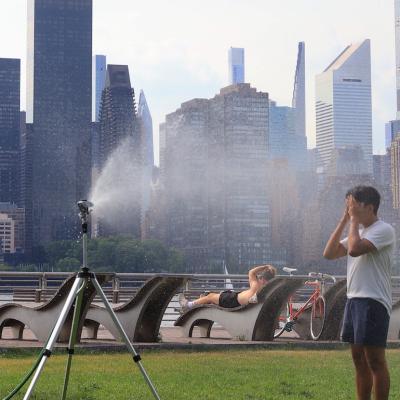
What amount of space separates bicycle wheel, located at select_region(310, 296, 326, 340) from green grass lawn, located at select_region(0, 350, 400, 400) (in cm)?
230

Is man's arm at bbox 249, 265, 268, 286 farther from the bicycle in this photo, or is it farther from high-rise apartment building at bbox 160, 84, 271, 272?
high-rise apartment building at bbox 160, 84, 271, 272

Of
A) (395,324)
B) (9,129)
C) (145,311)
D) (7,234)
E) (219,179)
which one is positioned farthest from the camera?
(9,129)

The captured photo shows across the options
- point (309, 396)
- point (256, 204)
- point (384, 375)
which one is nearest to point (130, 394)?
point (309, 396)

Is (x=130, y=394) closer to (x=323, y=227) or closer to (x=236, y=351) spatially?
(x=236, y=351)

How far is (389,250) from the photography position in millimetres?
6195

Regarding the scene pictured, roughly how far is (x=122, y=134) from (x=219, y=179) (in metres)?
16.9

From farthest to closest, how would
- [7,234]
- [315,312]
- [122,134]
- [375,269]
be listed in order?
[122,134]
[7,234]
[315,312]
[375,269]

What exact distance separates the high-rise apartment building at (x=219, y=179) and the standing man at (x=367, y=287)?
133 metres

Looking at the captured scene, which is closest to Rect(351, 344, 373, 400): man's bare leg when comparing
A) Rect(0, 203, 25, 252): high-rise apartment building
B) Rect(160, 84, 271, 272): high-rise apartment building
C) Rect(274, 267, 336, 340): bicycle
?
Rect(274, 267, 336, 340): bicycle

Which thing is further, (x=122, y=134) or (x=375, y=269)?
(x=122, y=134)

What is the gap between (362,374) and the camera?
6.22m

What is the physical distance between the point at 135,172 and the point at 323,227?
1697 inches

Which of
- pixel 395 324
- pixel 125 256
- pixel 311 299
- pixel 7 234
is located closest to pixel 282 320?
pixel 311 299

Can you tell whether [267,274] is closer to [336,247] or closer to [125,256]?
[336,247]
